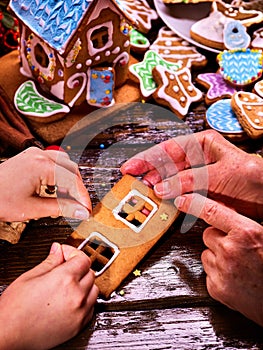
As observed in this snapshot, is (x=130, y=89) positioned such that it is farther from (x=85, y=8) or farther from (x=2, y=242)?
(x=2, y=242)

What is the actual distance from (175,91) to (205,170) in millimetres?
348

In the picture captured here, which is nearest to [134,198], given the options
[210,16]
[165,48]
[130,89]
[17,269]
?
[17,269]

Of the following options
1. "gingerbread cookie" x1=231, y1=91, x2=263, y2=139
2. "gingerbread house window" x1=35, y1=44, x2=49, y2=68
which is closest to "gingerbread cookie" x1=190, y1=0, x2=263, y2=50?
"gingerbread cookie" x1=231, y1=91, x2=263, y2=139

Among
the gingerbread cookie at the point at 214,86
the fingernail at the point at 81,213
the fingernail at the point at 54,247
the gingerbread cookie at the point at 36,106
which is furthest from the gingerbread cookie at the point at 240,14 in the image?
the fingernail at the point at 54,247

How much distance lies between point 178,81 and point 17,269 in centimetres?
76

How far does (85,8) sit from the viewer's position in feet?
4.42

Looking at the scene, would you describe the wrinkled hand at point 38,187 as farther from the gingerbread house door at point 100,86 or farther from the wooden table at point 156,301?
the gingerbread house door at point 100,86

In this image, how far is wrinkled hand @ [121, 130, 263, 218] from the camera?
1328 millimetres

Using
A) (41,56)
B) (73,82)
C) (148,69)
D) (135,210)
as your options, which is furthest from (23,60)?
(135,210)

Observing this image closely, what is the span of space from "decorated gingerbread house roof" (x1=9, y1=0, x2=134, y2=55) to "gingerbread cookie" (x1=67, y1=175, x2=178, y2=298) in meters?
0.40

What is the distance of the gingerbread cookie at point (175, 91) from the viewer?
159 centimetres

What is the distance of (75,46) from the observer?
A: 142cm

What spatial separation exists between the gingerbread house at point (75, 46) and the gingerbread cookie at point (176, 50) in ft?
0.59

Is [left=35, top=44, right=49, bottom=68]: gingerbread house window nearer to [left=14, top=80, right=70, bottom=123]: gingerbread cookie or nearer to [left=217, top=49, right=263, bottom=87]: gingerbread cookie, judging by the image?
[left=14, top=80, right=70, bottom=123]: gingerbread cookie
